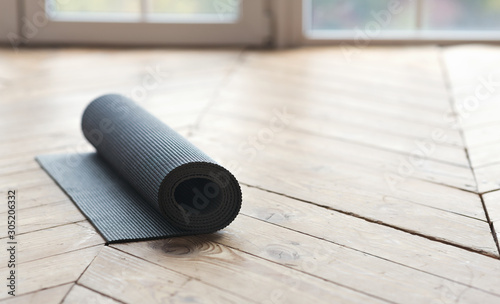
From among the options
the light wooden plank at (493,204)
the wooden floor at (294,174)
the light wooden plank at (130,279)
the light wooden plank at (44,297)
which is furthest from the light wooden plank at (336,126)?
the light wooden plank at (44,297)

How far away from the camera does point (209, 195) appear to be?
119cm

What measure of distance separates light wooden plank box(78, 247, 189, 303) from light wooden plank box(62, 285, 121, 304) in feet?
0.03

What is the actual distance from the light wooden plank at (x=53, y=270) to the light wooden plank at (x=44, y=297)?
11 millimetres

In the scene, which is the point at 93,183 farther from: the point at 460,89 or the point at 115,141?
the point at 460,89

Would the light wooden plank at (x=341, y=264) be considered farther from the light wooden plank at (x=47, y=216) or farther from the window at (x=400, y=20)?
the window at (x=400, y=20)

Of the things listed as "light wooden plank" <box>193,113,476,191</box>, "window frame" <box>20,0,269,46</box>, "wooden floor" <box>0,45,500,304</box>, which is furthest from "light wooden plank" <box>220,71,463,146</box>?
"window frame" <box>20,0,269,46</box>

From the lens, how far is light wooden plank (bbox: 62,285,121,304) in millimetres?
948

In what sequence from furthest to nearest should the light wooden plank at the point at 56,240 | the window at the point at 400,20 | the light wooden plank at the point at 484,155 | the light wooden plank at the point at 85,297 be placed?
the window at the point at 400,20, the light wooden plank at the point at 484,155, the light wooden plank at the point at 56,240, the light wooden plank at the point at 85,297

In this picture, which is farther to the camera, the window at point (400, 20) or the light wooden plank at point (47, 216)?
the window at point (400, 20)

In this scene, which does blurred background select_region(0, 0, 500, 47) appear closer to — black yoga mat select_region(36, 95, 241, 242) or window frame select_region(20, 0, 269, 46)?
window frame select_region(20, 0, 269, 46)

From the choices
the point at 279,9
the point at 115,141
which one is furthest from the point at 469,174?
the point at 279,9

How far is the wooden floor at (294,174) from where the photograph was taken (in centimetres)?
101

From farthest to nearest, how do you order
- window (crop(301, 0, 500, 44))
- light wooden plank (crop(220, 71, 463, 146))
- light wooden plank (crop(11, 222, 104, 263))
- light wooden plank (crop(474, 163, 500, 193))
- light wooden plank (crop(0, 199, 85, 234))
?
window (crop(301, 0, 500, 44))
light wooden plank (crop(220, 71, 463, 146))
light wooden plank (crop(474, 163, 500, 193))
light wooden plank (crop(0, 199, 85, 234))
light wooden plank (crop(11, 222, 104, 263))

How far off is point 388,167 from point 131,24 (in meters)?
1.54
